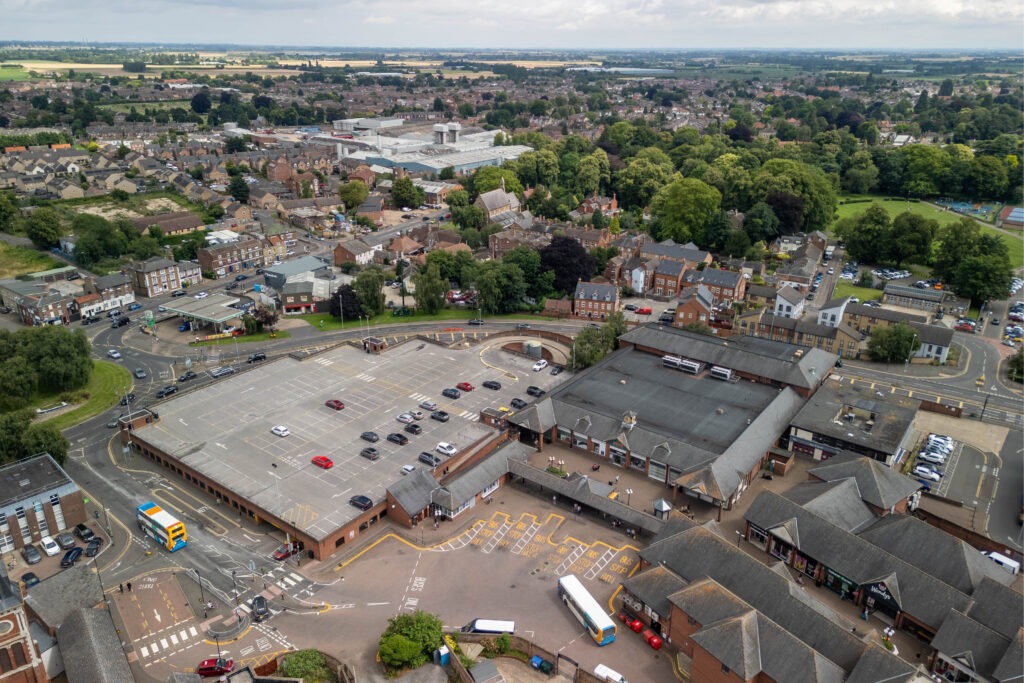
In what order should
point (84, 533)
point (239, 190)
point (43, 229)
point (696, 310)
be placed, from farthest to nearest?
point (239, 190) → point (43, 229) → point (696, 310) → point (84, 533)

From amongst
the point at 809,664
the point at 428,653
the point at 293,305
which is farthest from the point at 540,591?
the point at 293,305

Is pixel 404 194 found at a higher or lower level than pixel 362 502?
higher

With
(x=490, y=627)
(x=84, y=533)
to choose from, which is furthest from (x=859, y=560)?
(x=84, y=533)

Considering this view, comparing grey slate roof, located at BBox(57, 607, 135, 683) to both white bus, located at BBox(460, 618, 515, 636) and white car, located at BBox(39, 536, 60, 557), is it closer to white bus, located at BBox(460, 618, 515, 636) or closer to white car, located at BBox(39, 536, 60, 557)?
white car, located at BBox(39, 536, 60, 557)

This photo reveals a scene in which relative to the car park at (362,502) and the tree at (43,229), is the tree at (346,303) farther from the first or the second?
the tree at (43,229)

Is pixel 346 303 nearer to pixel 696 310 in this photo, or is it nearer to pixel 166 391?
pixel 166 391

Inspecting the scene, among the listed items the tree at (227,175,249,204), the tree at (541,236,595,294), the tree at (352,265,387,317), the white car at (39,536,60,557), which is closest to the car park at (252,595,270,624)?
the white car at (39,536,60,557)

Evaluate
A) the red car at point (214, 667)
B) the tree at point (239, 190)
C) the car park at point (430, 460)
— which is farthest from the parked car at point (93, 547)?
the tree at point (239, 190)

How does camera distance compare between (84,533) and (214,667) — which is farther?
(84,533)
